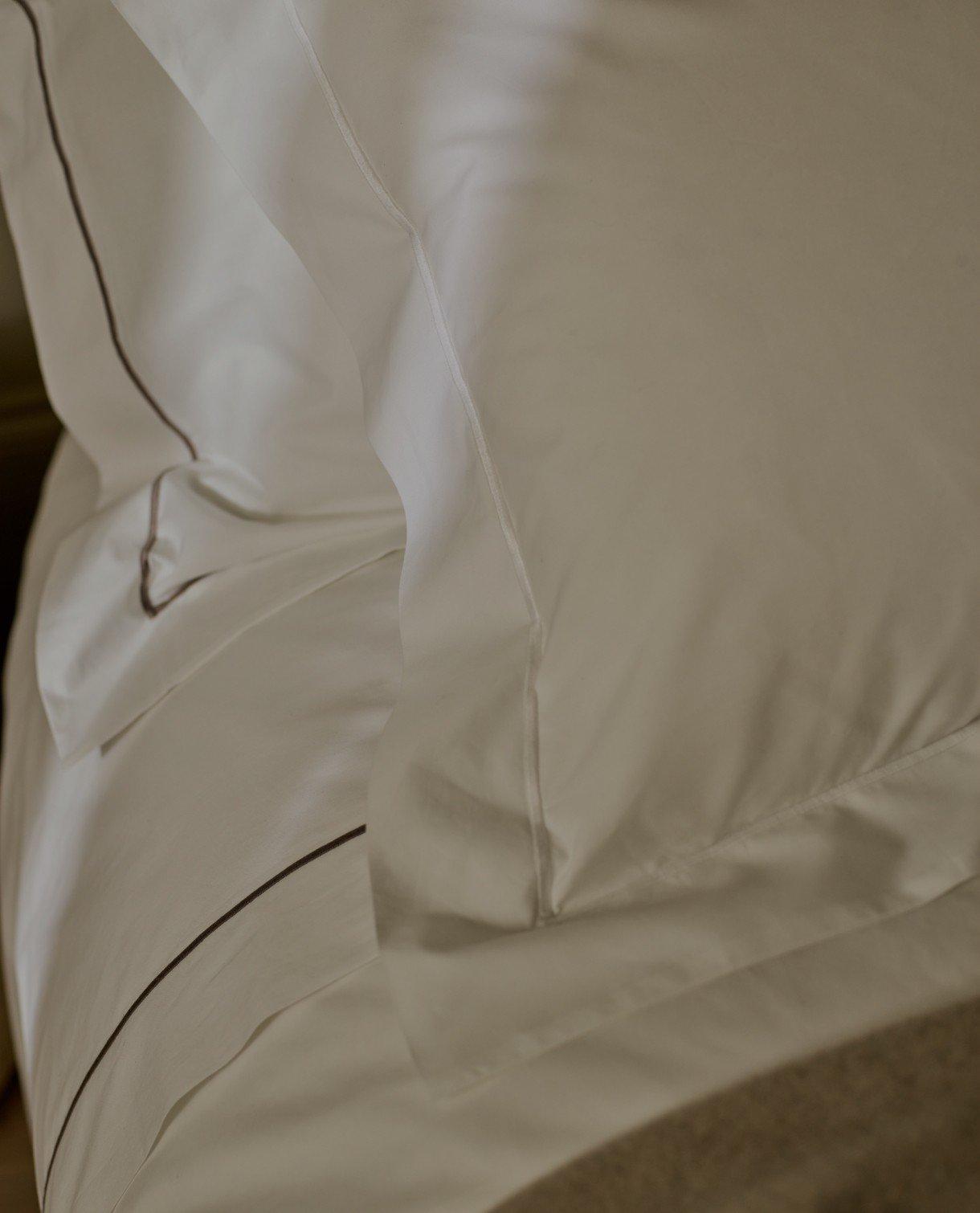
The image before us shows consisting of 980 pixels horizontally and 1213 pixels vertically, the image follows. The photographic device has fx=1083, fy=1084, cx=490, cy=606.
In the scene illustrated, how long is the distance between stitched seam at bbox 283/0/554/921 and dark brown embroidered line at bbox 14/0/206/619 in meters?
0.26

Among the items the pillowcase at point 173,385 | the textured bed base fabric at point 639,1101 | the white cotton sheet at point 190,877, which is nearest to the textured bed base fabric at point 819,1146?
the textured bed base fabric at point 639,1101

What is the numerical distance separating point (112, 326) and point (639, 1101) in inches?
22.1

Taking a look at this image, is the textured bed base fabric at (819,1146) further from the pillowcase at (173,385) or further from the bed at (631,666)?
the pillowcase at (173,385)

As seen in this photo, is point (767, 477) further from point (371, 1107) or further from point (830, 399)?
point (371, 1107)

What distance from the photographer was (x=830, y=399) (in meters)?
0.40

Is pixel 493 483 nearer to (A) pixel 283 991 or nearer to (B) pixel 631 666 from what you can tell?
(B) pixel 631 666

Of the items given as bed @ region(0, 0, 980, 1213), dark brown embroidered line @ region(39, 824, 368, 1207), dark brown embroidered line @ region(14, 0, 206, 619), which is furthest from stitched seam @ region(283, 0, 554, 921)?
dark brown embroidered line @ region(14, 0, 206, 619)

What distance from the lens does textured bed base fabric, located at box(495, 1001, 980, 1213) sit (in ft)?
1.13

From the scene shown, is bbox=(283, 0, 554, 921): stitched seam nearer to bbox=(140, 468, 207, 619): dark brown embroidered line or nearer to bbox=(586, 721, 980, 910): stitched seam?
bbox=(586, 721, 980, 910): stitched seam

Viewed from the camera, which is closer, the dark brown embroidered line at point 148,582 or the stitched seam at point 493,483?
the stitched seam at point 493,483

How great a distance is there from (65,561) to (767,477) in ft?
1.60

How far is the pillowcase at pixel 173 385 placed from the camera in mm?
636

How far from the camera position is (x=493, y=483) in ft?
1.47

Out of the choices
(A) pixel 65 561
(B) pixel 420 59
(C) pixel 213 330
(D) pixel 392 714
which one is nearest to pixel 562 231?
(B) pixel 420 59
